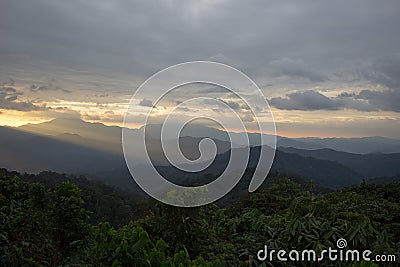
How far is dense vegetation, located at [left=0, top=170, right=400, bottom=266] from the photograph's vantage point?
3.07 metres

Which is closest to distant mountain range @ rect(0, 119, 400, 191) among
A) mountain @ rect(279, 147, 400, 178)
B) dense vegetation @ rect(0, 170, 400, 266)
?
mountain @ rect(279, 147, 400, 178)

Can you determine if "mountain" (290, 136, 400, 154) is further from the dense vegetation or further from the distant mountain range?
the dense vegetation

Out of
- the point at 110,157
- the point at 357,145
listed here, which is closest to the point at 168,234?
the point at 110,157

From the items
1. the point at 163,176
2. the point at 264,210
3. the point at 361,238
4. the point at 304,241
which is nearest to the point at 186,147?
the point at 163,176

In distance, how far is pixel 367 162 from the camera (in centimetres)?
10081

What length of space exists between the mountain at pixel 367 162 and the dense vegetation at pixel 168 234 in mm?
80349

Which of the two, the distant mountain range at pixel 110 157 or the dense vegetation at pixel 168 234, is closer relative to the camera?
the dense vegetation at pixel 168 234

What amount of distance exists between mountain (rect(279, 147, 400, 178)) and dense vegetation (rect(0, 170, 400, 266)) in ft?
264

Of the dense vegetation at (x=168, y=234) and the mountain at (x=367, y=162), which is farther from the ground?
the dense vegetation at (x=168, y=234)

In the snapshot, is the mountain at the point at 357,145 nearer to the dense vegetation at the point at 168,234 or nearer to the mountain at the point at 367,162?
the mountain at the point at 367,162

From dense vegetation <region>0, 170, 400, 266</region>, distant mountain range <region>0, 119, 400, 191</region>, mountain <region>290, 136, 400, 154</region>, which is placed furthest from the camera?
mountain <region>290, 136, 400, 154</region>

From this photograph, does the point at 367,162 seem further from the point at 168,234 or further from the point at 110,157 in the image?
the point at 168,234

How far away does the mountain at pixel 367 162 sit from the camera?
84.8 m

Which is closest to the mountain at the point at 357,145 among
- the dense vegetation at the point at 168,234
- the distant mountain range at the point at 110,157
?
the distant mountain range at the point at 110,157
